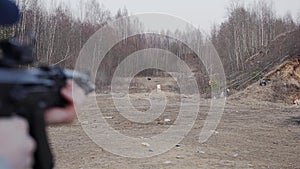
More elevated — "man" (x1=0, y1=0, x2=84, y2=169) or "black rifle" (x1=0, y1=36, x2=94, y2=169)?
A: "black rifle" (x1=0, y1=36, x2=94, y2=169)

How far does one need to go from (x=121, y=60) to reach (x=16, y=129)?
16.2 m

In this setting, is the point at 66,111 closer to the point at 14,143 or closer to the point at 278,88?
the point at 14,143

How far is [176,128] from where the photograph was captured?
6.58 m

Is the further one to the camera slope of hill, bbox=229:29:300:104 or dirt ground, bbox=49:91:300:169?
slope of hill, bbox=229:29:300:104

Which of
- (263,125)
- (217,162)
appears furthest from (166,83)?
(217,162)

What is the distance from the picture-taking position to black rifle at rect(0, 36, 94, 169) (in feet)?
1.76

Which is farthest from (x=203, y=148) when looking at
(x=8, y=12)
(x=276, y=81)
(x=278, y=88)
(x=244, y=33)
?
(x=244, y=33)

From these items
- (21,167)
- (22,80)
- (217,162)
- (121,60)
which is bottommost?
(217,162)

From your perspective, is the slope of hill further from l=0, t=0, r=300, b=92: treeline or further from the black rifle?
the black rifle

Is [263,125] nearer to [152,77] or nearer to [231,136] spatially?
[231,136]

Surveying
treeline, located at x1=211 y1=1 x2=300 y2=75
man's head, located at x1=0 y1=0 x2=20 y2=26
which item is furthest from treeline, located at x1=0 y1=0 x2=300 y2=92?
man's head, located at x1=0 y1=0 x2=20 y2=26

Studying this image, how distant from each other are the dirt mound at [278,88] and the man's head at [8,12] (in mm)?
12396

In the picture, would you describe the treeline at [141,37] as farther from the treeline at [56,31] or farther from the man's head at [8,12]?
the man's head at [8,12]

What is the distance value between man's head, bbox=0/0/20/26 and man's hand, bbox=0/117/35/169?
234 millimetres
